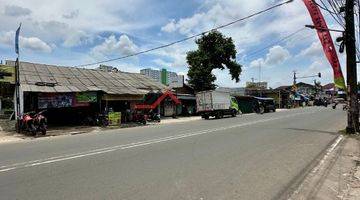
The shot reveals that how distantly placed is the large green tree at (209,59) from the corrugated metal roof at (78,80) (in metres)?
14.4

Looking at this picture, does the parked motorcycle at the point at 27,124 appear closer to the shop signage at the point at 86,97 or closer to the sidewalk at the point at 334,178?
the shop signage at the point at 86,97

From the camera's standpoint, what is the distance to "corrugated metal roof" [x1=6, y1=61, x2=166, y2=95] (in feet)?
94.0

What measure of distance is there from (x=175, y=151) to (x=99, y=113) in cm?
1866

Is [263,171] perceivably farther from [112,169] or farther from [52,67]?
[52,67]

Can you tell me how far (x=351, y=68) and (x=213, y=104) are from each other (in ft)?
68.2

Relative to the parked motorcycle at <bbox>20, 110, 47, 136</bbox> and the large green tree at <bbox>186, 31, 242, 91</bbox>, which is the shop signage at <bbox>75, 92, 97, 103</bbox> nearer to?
the parked motorcycle at <bbox>20, 110, 47, 136</bbox>

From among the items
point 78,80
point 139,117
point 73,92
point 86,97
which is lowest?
point 139,117

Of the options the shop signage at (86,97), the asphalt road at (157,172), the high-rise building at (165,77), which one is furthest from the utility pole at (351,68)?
the high-rise building at (165,77)

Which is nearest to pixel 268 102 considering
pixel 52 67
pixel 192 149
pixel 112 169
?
pixel 52 67

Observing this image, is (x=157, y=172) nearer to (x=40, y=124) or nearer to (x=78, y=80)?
(x=40, y=124)

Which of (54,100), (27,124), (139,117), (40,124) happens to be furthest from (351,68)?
(54,100)

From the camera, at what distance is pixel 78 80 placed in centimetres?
3400

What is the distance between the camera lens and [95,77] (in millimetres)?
37031

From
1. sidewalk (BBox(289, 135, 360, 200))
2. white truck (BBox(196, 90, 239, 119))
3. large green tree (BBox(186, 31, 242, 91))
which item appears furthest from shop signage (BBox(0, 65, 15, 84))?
large green tree (BBox(186, 31, 242, 91))
